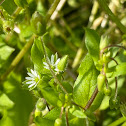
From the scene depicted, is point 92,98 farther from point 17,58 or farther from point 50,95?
point 17,58

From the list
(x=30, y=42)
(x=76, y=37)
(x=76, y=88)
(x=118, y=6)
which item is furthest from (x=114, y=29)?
(x=76, y=88)

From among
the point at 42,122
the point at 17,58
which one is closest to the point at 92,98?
the point at 42,122

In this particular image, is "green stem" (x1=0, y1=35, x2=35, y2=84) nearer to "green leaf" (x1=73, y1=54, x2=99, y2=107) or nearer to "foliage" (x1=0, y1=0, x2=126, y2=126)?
"foliage" (x1=0, y1=0, x2=126, y2=126)

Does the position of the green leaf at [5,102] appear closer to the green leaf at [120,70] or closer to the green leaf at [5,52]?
the green leaf at [5,52]

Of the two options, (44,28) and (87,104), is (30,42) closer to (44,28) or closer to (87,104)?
(44,28)

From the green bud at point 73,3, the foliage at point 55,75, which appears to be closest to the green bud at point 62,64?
the foliage at point 55,75

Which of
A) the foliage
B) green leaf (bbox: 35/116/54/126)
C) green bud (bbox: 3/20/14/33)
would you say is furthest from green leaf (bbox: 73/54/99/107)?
green bud (bbox: 3/20/14/33)

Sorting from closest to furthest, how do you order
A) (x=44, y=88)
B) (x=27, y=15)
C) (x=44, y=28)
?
(x=44, y=88)
(x=44, y=28)
(x=27, y=15)
